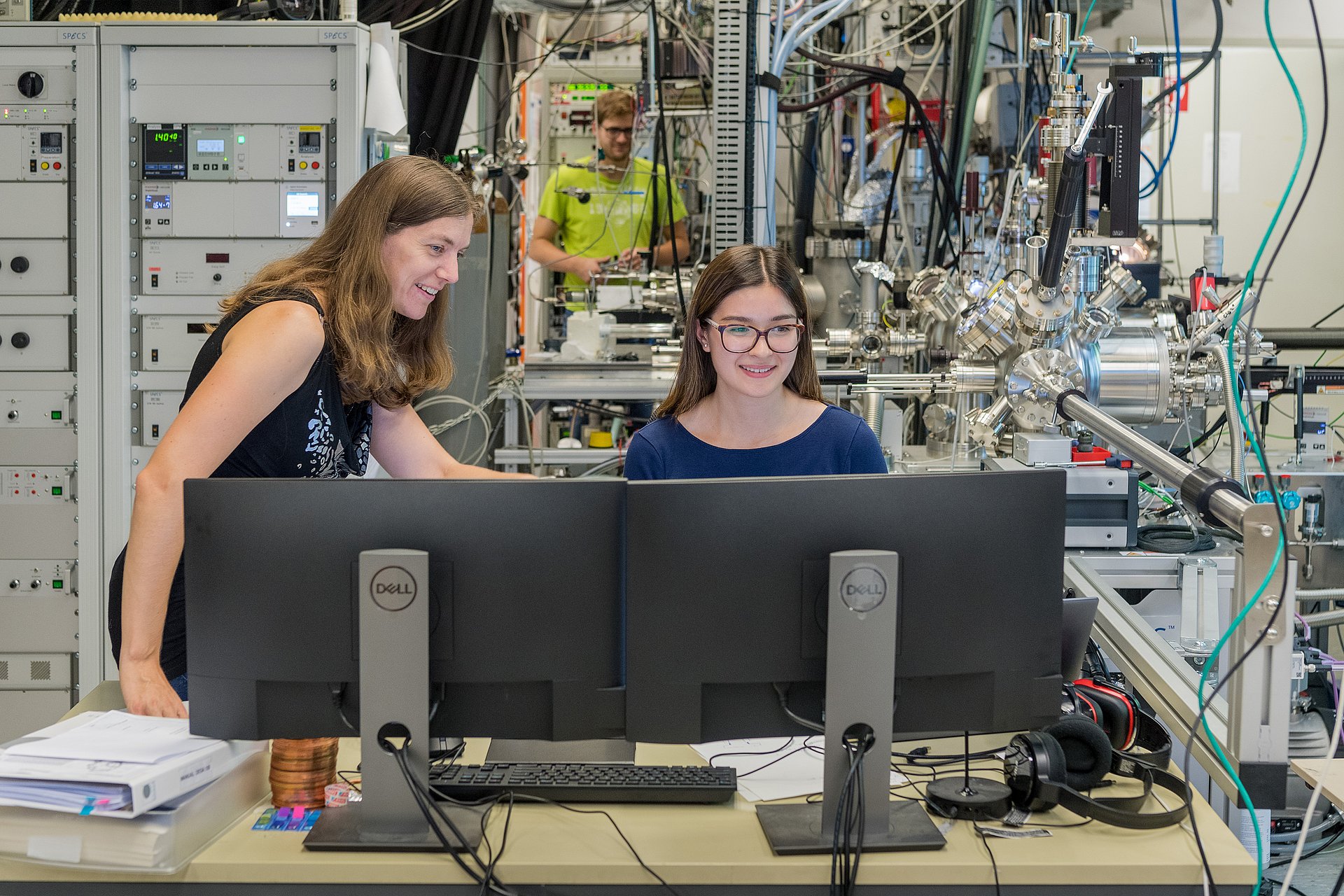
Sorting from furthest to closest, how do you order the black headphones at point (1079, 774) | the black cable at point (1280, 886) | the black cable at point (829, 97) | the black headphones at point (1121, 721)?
the black cable at point (829, 97)
the black cable at point (1280, 886)
the black headphones at point (1121, 721)
the black headphones at point (1079, 774)

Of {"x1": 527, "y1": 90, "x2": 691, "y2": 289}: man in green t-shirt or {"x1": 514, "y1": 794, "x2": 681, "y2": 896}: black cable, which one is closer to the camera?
{"x1": 514, "y1": 794, "x2": 681, "y2": 896}: black cable

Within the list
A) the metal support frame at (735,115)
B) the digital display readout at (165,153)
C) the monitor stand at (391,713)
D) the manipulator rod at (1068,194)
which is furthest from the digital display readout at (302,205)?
the monitor stand at (391,713)

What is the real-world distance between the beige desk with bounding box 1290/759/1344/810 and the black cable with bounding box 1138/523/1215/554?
941 millimetres

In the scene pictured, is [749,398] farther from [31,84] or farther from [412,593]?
[31,84]

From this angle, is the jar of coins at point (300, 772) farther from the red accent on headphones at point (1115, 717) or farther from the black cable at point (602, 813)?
the red accent on headphones at point (1115, 717)

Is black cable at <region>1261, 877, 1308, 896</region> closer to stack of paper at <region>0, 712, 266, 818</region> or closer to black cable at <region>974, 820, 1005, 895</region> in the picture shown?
black cable at <region>974, 820, 1005, 895</region>

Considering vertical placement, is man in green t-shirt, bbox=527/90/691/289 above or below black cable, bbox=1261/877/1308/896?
above

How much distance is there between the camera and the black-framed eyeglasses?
1.99 metres

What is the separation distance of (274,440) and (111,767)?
1.95ft

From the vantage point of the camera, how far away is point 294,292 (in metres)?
1.71

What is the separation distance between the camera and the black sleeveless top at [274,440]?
1.71 metres

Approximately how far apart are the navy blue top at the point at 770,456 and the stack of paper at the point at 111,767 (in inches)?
35.4

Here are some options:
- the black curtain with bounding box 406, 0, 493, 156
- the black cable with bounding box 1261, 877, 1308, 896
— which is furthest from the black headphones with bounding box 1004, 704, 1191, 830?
the black curtain with bounding box 406, 0, 493, 156

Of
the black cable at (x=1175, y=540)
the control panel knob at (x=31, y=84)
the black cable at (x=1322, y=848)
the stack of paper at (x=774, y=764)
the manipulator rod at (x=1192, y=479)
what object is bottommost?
→ the black cable at (x=1322, y=848)
